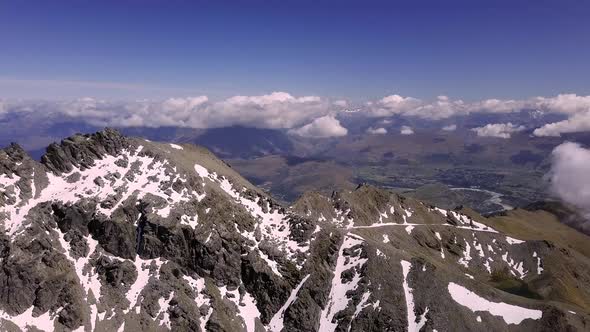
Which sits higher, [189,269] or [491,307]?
[189,269]

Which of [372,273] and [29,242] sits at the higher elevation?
[29,242]

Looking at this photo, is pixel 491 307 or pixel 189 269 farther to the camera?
pixel 189 269

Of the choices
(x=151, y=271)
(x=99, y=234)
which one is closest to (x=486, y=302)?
(x=151, y=271)

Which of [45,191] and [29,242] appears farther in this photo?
[45,191]

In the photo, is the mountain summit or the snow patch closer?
the mountain summit

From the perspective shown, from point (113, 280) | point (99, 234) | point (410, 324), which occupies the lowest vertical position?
point (410, 324)

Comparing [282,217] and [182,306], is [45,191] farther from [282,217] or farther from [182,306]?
[282,217]

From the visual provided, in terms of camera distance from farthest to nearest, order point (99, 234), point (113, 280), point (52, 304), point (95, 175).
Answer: point (95, 175), point (99, 234), point (113, 280), point (52, 304)

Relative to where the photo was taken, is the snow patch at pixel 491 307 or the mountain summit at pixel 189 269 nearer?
the mountain summit at pixel 189 269
